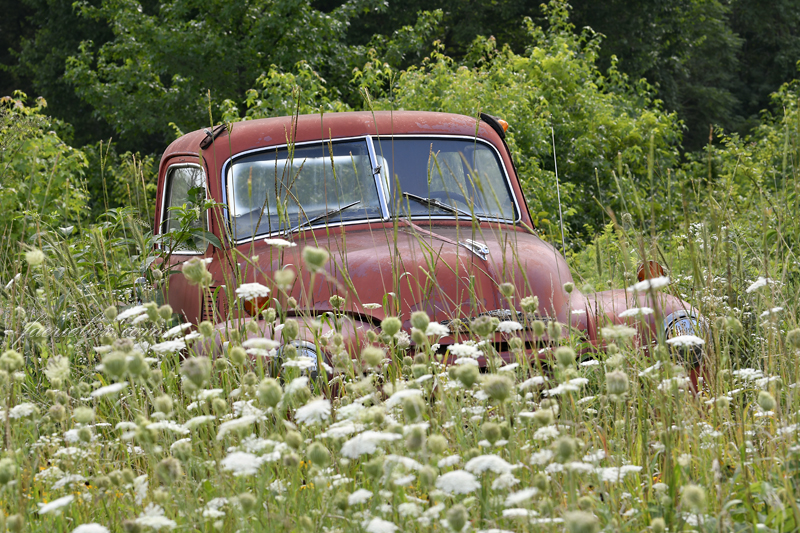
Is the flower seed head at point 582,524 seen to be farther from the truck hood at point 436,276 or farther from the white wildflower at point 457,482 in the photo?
the truck hood at point 436,276

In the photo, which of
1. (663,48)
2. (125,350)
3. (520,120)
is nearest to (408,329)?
(125,350)

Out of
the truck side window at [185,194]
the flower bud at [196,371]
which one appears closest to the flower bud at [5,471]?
the flower bud at [196,371]

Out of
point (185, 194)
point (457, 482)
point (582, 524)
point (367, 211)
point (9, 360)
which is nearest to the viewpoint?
point (582, 524)

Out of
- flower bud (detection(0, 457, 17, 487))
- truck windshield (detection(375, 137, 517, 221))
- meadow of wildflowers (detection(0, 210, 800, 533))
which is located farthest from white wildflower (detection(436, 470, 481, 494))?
truck windshield (detection(375, 137, 517, 221))

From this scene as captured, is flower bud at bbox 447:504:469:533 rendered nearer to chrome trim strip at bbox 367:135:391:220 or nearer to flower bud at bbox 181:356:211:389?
flower bud at bbox 181:356:211:389

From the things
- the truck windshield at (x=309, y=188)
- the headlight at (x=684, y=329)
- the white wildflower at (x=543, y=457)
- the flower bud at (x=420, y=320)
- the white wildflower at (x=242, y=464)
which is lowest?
the headlight at (x=684, y=329)

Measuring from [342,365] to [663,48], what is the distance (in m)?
19.5

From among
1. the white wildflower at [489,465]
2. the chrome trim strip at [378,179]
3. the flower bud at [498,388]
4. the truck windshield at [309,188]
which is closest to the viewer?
the white wildflower at [489,465]

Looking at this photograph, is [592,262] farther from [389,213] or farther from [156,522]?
[156,522]

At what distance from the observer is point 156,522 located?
49.4 inches

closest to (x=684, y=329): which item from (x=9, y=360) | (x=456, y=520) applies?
(x=456, y=520)

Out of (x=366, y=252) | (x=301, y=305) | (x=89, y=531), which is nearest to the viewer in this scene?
(x=89, y=531)

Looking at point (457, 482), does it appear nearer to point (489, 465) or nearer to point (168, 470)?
point (489, 465)

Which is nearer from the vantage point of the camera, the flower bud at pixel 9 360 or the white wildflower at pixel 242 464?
the white wildflower at pixel 242 464
